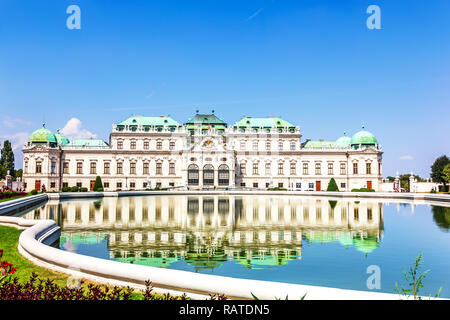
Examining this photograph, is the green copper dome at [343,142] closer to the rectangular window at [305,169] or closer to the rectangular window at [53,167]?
the rectangular window at [305,169]

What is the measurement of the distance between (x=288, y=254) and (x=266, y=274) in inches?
126

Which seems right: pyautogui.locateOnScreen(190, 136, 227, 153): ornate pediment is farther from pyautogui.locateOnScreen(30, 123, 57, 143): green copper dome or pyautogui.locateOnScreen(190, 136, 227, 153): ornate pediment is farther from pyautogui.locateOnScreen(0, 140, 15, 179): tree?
pyautogui.locateOnScreen(0, 140, 15, 179): tree

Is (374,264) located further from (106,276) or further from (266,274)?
(106,276)

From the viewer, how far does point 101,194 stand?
49.1 m

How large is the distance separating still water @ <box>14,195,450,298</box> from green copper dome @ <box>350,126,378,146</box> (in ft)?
178

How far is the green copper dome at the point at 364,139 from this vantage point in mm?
76669

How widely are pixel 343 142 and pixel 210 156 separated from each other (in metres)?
33.3

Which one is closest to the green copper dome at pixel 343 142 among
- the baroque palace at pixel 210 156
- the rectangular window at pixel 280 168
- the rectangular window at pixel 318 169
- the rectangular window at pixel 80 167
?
the baroque palace at pixel 210 156

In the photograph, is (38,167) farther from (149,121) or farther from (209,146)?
(209,146)

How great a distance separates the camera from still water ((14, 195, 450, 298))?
38.0ft

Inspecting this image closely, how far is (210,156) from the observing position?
70562 millimetres

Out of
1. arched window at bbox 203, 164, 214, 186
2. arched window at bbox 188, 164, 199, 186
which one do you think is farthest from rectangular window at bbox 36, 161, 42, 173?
arched window at bbox 203, 164, 214, 186
